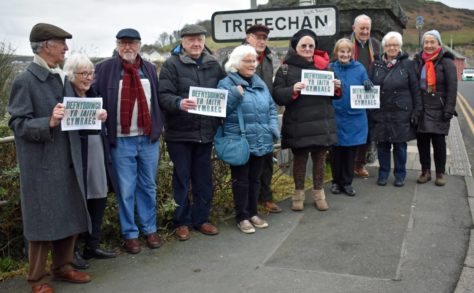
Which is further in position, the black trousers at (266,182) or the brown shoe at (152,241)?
the black trousers at (266,182)

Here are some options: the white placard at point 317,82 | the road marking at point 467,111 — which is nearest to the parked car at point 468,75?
the road marking at point 467,111

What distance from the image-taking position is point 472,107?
2012cm

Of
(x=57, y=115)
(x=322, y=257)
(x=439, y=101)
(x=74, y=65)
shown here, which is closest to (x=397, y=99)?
(x=439, y=101)

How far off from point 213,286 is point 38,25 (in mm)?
2228

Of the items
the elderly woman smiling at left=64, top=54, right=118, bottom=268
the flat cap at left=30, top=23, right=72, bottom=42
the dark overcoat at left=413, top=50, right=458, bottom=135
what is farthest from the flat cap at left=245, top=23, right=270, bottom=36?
the dark overcoat at left=413, top=50, right=458, bottom=135

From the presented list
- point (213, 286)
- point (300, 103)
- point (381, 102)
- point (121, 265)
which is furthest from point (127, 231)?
point (381, 102)

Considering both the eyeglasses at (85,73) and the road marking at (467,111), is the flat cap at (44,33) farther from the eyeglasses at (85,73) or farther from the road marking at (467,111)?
the road marking at (467,111)

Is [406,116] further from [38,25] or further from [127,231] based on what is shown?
[38,25]

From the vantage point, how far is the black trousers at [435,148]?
6.57 meters

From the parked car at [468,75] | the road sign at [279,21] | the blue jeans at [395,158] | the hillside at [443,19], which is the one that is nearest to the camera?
the road sign at [279,21]

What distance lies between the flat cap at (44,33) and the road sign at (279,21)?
2601mm

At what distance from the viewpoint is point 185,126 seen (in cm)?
456

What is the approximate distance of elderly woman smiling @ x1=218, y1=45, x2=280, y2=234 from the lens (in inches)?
185

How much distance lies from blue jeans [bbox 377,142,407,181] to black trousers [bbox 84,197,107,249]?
3.86 meters
